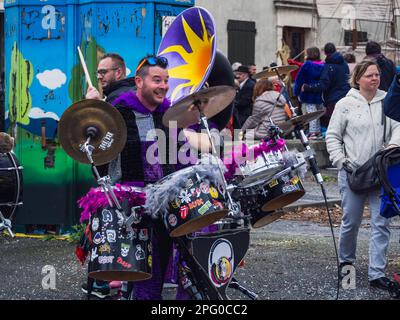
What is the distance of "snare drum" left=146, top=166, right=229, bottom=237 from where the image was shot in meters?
5.30

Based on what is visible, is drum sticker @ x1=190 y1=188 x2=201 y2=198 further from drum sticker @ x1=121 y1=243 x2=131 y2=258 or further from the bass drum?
the bass drum

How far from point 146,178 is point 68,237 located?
12.1 ft

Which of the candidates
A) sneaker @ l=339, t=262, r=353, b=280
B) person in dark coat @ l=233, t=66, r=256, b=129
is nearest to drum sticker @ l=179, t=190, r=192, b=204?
sneaker @ l=339, t=262, r=353, b=280

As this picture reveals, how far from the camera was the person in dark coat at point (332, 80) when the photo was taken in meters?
14.0

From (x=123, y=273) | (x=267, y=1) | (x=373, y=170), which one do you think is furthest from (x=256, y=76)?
(x=267, y=1)

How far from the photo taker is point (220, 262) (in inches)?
225

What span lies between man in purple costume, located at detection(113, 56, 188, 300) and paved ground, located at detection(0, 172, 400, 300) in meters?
1.12

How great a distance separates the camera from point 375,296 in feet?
23.0

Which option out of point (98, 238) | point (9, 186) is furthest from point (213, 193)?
point (9, 186)

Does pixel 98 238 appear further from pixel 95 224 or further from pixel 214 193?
pixel 214 193

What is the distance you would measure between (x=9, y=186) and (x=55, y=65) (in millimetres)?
1293

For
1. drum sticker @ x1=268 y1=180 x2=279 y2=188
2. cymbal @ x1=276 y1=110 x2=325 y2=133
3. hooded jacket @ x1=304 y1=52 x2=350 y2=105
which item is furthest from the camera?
hooded jacket @ x1=304 y1=52 x2=350 y2=105

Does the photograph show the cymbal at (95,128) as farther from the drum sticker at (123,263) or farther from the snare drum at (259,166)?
the snare drum at (259,166)
